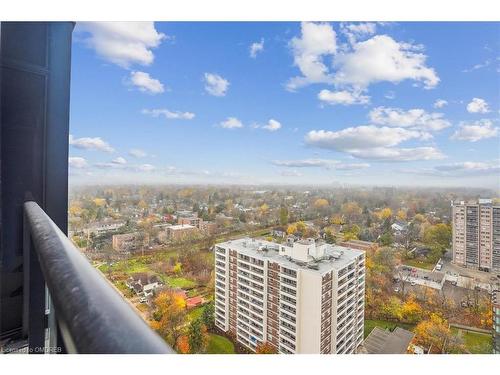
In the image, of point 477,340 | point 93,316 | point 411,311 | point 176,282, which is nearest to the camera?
point 93,316

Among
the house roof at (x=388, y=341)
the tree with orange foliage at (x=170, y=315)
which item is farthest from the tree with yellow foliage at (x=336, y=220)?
the tree with orange foliage at (x=170, y=315)

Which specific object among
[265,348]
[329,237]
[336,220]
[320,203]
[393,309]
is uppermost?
[320,203]

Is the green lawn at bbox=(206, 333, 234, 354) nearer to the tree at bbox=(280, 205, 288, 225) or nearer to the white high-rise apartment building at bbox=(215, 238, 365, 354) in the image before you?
the white high-rise apartment building at bbox=(215, 238, 365, 354)

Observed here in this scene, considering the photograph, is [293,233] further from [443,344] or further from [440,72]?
[440,72]

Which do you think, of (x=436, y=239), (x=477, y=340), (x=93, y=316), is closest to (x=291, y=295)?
(x=436, y=239)

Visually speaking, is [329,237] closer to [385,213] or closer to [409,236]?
[385,213]

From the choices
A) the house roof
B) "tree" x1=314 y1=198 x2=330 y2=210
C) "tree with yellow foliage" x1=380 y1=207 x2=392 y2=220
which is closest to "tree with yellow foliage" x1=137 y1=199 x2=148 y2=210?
"tree" x1=314 y1=198 x2=330 y2=210
